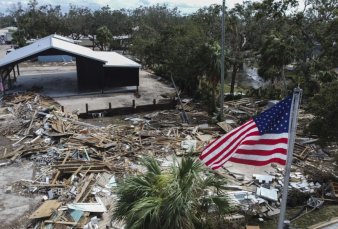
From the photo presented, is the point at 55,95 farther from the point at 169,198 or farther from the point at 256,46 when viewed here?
the point at 169,198

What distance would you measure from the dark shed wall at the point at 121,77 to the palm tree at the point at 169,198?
92.6 ft

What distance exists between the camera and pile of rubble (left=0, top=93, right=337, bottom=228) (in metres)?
14.4

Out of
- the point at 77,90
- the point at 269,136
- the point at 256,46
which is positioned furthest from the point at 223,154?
the point at 256,46

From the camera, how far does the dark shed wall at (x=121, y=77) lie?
120 feet

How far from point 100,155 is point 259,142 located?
1209 centimetres

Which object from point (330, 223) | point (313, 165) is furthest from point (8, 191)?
point (313, 165)

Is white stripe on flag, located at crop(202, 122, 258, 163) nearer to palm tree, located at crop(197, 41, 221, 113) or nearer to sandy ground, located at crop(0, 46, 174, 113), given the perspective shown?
palm tree, located at crop(197, 41, 221, 113)

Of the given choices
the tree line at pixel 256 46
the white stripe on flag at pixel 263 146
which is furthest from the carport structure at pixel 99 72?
the white stripe on flag at pixel 263 146

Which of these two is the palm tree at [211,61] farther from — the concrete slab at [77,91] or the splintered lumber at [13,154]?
the splintered lumber at [13,154]

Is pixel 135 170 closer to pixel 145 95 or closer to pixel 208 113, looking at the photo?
pixel 208 113

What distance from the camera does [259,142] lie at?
8734 mm

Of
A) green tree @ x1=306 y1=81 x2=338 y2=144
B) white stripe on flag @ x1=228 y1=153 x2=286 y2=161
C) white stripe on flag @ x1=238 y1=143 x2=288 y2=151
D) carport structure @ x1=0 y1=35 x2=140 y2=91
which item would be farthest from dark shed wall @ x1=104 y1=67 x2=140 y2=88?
white stripe on flag @ x1=238 y1=143 x2=288 y2=151

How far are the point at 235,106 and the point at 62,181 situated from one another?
58.6 feet

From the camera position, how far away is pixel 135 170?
1766 cm
